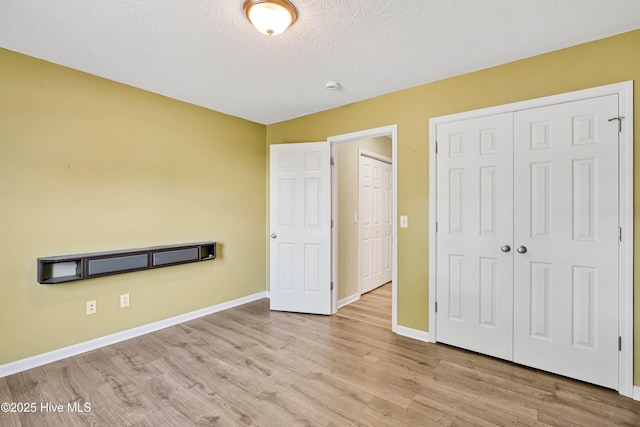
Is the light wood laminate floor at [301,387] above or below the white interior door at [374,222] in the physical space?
Answer: below

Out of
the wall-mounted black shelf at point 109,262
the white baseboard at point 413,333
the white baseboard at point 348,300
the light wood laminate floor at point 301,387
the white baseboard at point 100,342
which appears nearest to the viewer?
the light wood laminate floor at point 301,387

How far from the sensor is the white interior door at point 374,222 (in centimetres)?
437

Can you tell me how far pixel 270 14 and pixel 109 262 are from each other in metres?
2.53

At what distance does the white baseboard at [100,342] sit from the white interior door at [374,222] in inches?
80.5

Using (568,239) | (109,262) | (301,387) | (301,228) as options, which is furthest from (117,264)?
(568,239)

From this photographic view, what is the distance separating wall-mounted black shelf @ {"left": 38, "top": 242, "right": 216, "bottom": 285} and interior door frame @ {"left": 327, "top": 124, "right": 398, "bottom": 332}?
1.66 metres

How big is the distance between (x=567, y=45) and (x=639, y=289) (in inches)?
71.5

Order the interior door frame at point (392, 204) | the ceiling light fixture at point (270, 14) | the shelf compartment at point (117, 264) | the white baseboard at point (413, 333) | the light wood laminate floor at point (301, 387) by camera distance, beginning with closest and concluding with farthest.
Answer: the ceiling light fixture at point (270, 14) < the light wood laminate floor at point (301, 387) < the shelf compartment at point (117, 264) < the white baseboard at point (413, 333) < the interior door frame at point (392, 204)

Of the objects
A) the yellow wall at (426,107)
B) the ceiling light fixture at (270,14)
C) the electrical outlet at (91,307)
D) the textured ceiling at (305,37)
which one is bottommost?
the electrical outlet at (91,307)

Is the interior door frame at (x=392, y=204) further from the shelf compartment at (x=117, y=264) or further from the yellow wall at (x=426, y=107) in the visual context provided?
the shelf compartment at (x=117, y=264)

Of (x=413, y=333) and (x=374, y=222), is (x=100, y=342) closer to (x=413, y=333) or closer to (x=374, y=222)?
(x=413, y=333)

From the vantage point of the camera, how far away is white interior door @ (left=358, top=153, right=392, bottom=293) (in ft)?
14.3

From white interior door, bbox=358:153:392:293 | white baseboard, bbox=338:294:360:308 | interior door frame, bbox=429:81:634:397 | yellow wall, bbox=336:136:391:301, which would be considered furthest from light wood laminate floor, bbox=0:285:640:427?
white interior door, bbox=358:153:392:293

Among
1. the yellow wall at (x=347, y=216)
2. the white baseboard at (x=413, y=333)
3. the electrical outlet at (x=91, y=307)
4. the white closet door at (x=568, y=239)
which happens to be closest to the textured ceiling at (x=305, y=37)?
the white closet door at (x=568, y=239)
